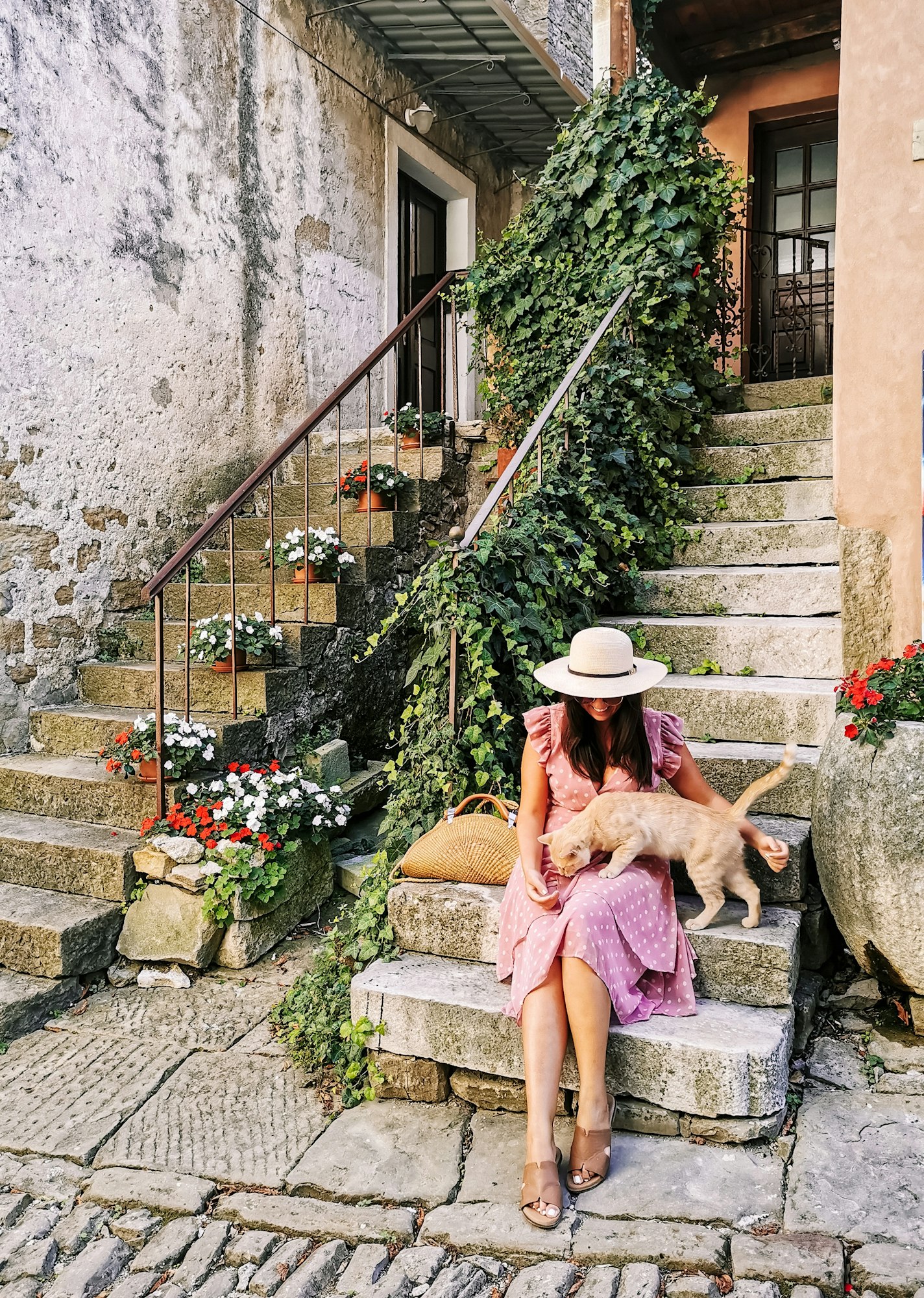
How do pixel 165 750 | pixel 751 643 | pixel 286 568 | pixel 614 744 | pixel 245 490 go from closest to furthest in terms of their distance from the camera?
pixel 614 744
pixel 165 750
pixel 751 643
pixel 245 490
pixel 286 568

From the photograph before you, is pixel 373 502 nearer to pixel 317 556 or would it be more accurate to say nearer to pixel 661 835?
pixel 317 556

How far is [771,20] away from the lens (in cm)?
778

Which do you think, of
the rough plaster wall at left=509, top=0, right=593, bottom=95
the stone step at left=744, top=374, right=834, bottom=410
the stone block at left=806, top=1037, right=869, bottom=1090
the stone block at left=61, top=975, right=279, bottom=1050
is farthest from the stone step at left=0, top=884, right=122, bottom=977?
the rough plaster wall at left=509, top=0, right=593, bottom=95

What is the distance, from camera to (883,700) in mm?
2838

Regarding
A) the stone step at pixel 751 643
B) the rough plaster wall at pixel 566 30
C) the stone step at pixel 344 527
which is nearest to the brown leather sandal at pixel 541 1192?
the stone step at pixel 751 643

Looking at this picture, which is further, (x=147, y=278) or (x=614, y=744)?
(x=147, y=278)

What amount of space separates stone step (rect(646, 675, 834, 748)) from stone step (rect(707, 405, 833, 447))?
6.46 ft

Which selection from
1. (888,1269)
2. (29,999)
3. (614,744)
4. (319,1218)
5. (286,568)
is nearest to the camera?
(888,1269)

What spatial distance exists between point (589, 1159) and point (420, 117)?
26.1 feet

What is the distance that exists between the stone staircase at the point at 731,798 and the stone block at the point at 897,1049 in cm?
32

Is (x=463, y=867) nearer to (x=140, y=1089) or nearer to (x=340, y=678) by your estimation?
(x=140, y=1089)

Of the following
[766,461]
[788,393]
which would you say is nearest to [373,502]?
[766,461]

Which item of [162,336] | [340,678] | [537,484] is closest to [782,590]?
[537,484]

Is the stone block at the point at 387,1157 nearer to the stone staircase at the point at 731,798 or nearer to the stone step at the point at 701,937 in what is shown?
the stone staircase at the point at 731,798
